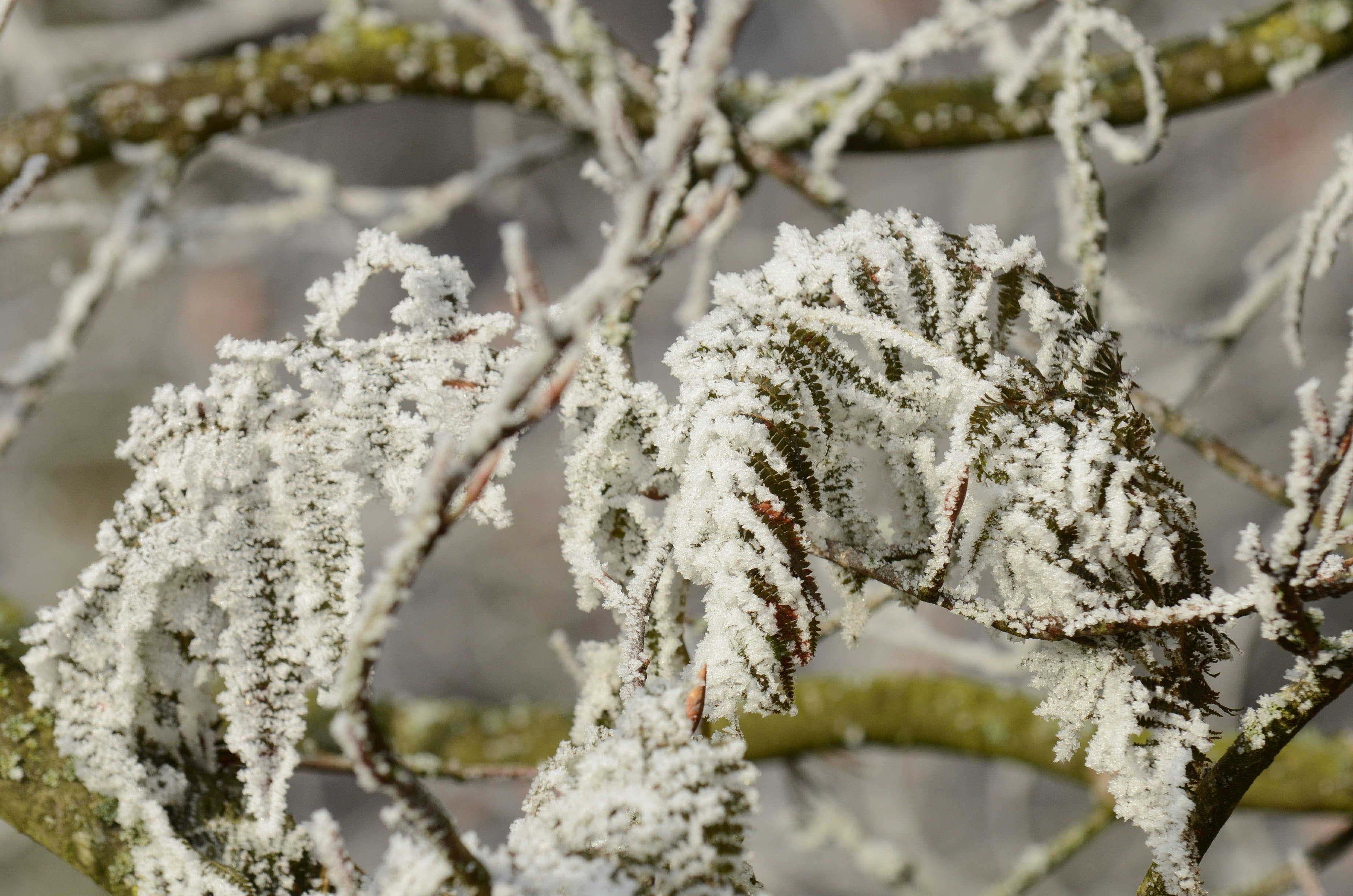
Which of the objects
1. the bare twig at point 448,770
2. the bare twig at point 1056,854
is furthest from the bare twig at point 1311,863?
the bare twig at point 448,770

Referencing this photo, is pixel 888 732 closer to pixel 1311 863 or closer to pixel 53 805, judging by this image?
pixel 1311 863

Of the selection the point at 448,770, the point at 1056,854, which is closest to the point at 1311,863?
the point at 1056,854

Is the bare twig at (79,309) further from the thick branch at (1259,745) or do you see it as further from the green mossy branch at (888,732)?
the thick branch at (1259,745)

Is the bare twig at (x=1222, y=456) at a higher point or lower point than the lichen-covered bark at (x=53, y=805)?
higher

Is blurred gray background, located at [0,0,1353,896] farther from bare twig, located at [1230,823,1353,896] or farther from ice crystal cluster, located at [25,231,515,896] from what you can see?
ice crystal cluster, located at [25,231,515,896]

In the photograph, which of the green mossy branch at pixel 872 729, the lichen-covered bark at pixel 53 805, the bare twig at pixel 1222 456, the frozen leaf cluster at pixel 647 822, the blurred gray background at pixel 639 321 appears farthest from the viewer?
the blurred gray background at pixel 639 321

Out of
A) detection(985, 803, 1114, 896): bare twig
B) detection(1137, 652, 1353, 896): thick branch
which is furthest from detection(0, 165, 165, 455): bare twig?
detection(985, 803, 1114, 896): bare twig

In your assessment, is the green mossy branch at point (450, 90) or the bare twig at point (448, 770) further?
the green mossy branch at point (450, 90)

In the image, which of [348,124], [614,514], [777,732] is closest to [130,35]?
[348,124]
